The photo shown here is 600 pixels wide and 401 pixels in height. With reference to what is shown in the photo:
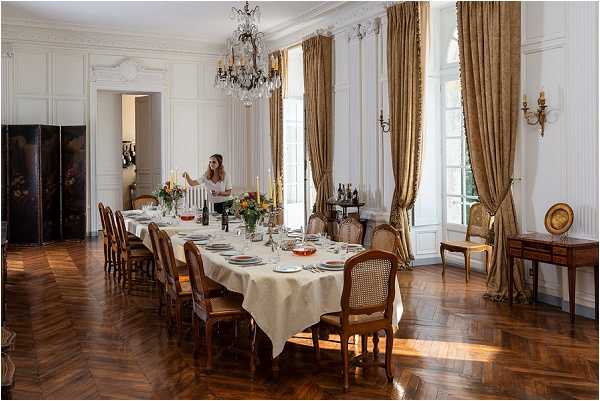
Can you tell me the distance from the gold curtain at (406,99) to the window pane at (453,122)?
1.86 ft

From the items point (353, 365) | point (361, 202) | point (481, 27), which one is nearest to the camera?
point (353, 365)

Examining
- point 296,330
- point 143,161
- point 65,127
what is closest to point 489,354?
point 296,330

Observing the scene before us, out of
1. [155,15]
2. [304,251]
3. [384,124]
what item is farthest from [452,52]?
[155,15]

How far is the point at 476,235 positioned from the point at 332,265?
11.6ft

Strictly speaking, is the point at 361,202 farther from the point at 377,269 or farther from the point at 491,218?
the point at 377,269

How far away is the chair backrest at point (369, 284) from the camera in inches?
144

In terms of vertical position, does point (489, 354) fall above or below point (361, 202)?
below

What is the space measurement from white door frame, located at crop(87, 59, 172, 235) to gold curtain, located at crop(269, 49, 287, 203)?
226 cm

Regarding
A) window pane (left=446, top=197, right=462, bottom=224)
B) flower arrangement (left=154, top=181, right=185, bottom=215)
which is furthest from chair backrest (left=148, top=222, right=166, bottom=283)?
window pane (left=446, top=197, right=462, bottom=224)

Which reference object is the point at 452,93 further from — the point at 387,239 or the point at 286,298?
the point at 286,298

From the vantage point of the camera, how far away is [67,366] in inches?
163

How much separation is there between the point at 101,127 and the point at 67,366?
370 inches

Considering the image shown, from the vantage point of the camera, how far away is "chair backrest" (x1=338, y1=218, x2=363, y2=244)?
217 inches

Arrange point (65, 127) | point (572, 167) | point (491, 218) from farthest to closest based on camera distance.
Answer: point (65, 127) → point (491, 218) → point (572, 167)
